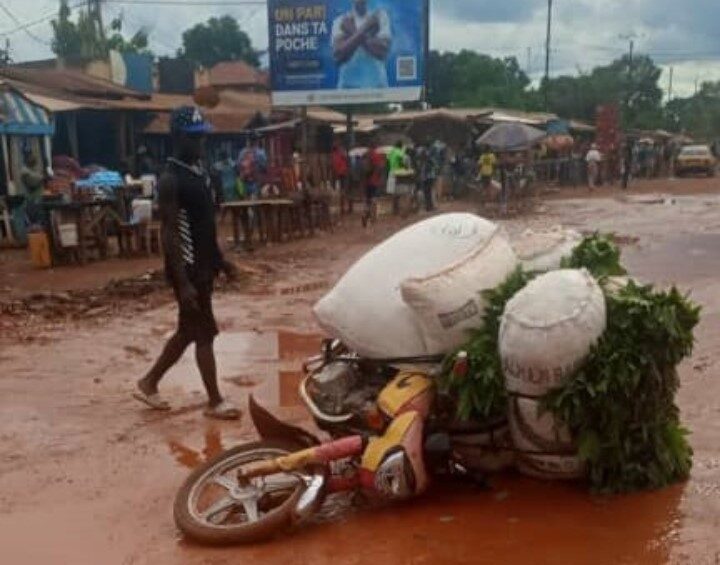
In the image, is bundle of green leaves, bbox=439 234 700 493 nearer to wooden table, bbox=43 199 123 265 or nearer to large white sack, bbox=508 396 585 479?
large white sack, bbox=508 396 585 479

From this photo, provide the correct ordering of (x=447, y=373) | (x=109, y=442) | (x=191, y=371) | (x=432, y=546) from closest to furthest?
(x=432, y=546) → (x=447, y=373) → (x=109, y=442) → (x=191, y=371)

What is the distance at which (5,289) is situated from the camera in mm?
11188

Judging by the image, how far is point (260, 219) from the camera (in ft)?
51.0

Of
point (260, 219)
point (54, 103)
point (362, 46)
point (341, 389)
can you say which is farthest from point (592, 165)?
point (341, 389)

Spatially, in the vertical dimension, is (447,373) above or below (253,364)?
above

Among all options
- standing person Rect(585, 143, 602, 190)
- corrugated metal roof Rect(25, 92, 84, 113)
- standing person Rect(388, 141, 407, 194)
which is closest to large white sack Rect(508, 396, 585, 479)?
corrugated metal roof Rect(25, 92, 84, 113)

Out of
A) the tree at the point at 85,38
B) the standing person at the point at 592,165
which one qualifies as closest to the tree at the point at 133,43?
the tree at the point at 85,38

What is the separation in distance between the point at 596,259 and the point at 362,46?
60.8 ft

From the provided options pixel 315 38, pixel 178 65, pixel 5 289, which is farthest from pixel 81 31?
pixel 5 289

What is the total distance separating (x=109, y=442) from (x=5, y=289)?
6.49m

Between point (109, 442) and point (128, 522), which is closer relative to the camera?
point (128, 522)

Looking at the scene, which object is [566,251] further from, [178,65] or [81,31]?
[81,31]

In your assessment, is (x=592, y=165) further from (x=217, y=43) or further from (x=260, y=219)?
(x=217, y=43)

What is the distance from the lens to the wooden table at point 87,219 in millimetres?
12992
